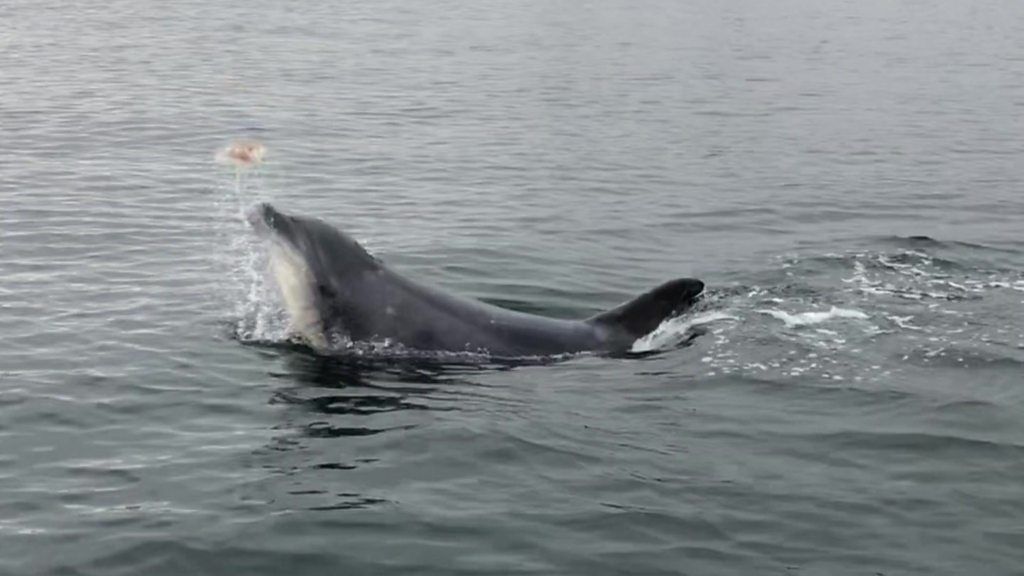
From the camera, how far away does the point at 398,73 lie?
4703cm

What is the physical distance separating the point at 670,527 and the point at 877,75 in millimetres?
40454

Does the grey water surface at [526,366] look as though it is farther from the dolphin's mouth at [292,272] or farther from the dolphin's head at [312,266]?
the dolphin's head at [312,266]

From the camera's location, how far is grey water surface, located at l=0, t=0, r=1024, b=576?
11047mm

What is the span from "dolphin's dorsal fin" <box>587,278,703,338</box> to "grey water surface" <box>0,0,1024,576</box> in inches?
13.6

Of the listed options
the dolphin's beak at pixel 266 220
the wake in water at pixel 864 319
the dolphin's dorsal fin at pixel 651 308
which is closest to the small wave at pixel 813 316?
the wake in water at pixel 864 319

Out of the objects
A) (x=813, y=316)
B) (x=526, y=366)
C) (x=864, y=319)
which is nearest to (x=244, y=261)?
(x=526, y=366)

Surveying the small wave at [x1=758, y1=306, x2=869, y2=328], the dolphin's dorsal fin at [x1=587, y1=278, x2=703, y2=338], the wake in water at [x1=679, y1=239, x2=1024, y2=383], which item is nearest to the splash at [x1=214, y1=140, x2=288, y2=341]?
the dolphin's dorsal fin at [x1=587, y1=278, x2=703, y2=338]

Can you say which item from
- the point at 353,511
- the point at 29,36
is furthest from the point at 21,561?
the point at 29,36

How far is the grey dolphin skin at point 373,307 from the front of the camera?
1522 centimetres

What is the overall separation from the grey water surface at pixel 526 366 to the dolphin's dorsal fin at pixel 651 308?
13.6 inches

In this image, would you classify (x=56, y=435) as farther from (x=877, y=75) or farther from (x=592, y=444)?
(x=877, y=75)

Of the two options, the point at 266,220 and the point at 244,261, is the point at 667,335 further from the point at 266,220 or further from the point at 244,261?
the point at 244,261

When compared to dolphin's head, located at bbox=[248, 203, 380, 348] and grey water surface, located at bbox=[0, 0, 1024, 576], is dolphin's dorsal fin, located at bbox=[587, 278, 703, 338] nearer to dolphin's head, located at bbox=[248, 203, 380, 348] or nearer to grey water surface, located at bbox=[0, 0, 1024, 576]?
grey water surface, located at bbox=[0, 0, 1024, 576]

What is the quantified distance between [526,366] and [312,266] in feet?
8.13
